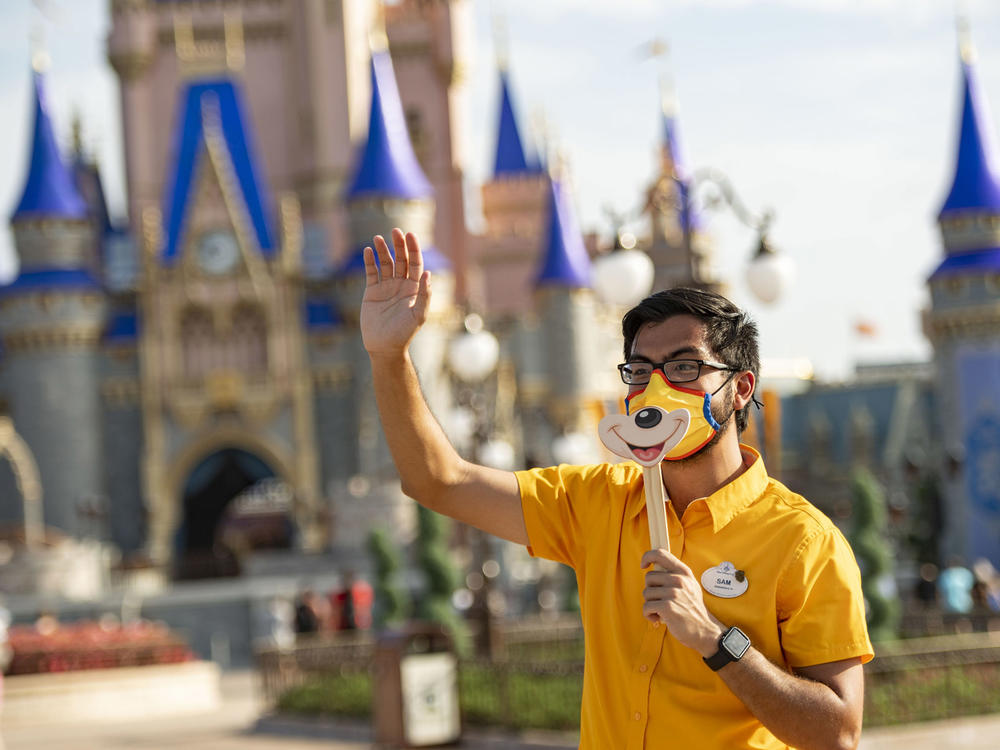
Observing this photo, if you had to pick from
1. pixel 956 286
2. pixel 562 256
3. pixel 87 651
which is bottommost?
pixel 87 651

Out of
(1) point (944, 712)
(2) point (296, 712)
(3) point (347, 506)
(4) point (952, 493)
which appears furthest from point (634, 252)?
(3) point (347, 506)

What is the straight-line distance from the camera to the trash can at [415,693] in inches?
460

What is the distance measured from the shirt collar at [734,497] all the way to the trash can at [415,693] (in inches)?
342

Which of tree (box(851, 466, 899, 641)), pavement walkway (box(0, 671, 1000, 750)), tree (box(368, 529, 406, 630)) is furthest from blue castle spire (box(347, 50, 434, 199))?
tree (box(851, 466, 899, 641))

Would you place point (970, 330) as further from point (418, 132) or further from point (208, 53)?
point (208, 53)

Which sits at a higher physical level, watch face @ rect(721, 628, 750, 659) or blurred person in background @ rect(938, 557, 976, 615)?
watch face @ rect(721, 628, 750, 659)

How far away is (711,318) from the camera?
3.11 m

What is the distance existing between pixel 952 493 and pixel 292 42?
19788 millimetres

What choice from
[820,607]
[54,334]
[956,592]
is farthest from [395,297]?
[54,334]

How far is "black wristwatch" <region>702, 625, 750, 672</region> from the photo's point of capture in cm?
279

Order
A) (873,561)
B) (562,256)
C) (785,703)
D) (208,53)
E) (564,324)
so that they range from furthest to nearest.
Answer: (562,256), (564,324), (208,53), (873,561), (785,703)

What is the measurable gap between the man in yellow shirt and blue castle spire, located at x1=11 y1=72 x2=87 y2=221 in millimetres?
34167

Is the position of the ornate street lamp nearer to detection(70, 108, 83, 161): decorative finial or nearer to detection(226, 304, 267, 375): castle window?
detection(226, 304, 267, 375): castle window

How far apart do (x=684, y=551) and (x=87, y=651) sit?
16688 millimetres
